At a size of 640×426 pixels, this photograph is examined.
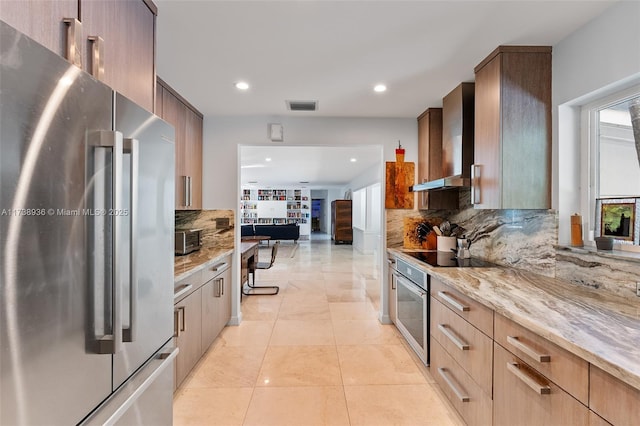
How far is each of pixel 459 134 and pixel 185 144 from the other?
101 inches

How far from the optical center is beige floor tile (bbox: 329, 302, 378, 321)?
379cm

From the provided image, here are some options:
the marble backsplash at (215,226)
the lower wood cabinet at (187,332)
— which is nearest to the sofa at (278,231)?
the marble backsplash at (215,226)

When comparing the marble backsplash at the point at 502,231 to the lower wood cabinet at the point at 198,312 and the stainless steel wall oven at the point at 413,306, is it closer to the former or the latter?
the stainless steel wall oven at the point at 413,306

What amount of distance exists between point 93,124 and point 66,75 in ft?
0.47

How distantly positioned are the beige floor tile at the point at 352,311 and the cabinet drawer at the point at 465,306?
5.43 ft

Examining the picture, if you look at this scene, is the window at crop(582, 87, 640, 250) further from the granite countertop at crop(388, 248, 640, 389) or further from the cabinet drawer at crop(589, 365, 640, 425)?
the cabinet drawer at crop(589, 365, 640, 425)

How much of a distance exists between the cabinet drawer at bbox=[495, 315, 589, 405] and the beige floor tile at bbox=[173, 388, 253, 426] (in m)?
1.63

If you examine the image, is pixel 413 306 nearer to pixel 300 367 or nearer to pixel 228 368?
pixel 300 367

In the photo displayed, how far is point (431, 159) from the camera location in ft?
10.6

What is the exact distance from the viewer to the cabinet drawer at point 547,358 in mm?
1066

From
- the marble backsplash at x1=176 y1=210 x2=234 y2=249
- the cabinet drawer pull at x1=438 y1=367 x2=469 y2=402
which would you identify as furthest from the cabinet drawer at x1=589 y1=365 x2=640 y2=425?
the marble backsplash at x1=176 y1=210 x2=234 y2=249

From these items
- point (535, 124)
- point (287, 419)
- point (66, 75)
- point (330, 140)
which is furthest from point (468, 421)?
point (330, 140)

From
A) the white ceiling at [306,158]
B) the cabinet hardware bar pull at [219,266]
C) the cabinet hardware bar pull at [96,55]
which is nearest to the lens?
the cabinet hardware bar pull at [96,55]

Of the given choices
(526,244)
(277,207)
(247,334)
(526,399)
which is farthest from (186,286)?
(277,207)
